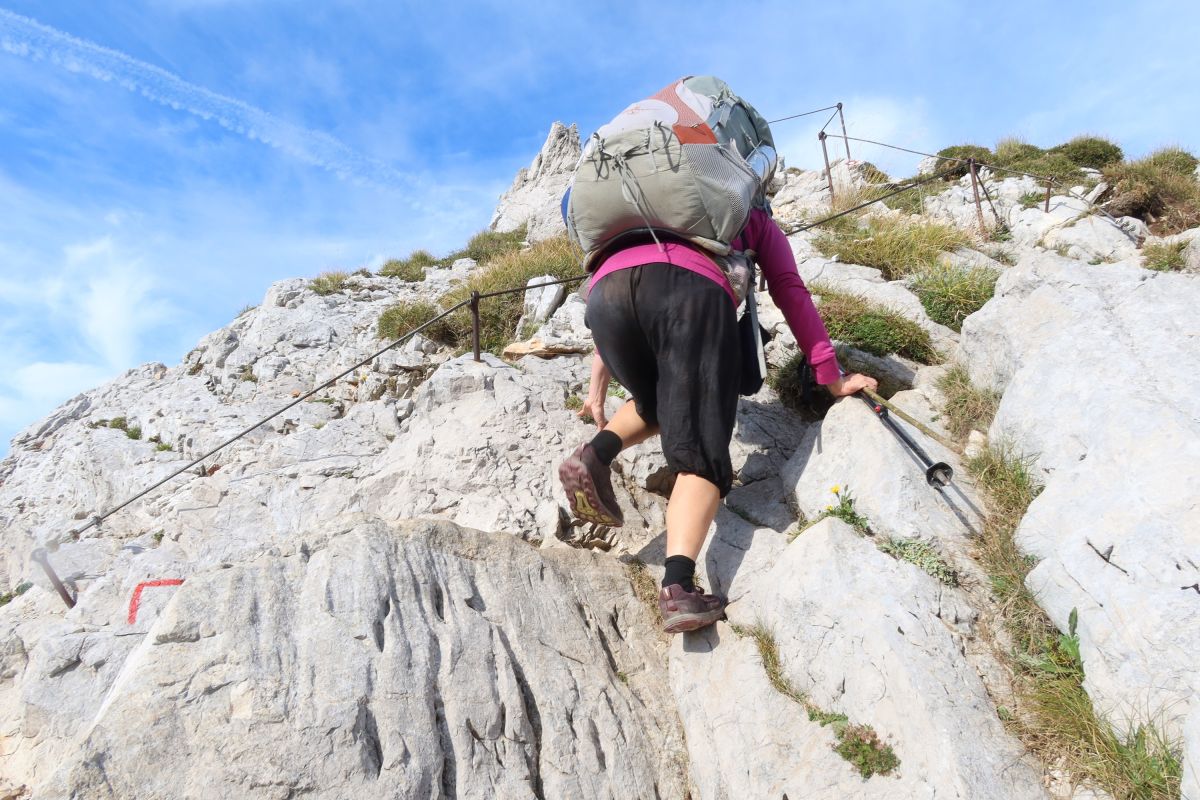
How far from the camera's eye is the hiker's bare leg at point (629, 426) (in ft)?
13.9

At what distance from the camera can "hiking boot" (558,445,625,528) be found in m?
3.84

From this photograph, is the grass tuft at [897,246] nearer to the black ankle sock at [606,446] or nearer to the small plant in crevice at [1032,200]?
the small plant in crevice at [1032,200]

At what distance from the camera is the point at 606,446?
4.04 m

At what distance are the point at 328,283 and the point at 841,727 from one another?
1137 centimetres

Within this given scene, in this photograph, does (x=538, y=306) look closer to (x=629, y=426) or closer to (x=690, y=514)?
(x=629, y=426)

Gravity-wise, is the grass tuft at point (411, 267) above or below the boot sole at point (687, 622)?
above

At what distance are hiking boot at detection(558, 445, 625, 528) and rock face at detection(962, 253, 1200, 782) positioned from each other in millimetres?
2087

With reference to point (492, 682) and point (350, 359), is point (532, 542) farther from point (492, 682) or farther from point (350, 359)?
point (350, 359)

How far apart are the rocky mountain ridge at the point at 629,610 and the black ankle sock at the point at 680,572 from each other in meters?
0.34

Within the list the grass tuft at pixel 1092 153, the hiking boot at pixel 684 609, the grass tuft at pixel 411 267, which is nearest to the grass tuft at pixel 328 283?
the grass tuft at pixel 411 267

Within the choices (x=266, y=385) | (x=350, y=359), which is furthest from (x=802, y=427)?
(x=266, y=385)

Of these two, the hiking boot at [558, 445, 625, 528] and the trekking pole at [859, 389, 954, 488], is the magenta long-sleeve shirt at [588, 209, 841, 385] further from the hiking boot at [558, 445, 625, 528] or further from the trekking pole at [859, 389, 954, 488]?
the hiking boot at [558, 445, 625, 528]

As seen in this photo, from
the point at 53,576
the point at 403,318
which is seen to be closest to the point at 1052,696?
the point at 53,576

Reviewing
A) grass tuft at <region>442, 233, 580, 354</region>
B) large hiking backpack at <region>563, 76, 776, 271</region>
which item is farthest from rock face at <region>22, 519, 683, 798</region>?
grass tuft at <region>442, 233, 580, 354</region>
